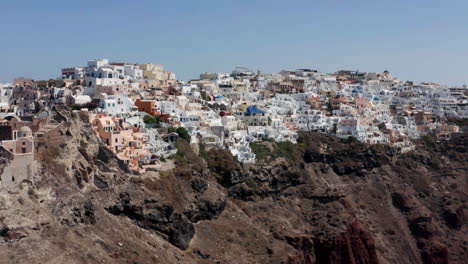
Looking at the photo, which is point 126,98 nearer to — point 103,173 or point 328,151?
point 103,173

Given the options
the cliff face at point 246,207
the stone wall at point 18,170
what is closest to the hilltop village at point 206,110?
the stone wall at point 18,170

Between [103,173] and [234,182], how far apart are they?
58.6 feet

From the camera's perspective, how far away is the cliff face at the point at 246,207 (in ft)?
138

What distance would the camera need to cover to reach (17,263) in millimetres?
37031

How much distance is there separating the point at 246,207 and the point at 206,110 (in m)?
19.1

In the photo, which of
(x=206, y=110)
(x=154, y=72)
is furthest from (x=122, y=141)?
(x=154, y=72)

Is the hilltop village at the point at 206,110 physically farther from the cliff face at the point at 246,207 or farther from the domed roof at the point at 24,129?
the cliff face at the point at 246,207

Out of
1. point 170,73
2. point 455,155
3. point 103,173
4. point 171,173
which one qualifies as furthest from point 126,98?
point 455,155

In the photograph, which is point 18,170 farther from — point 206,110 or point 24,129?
point 206,110

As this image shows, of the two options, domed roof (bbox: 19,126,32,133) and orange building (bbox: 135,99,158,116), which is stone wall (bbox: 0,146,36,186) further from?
orange building (bbox: 135,99,158,116)

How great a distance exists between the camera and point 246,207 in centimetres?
6412

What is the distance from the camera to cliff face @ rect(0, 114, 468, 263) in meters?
42.2

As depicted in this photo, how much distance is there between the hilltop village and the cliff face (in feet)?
7.10

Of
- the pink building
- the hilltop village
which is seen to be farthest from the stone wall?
the pink building
